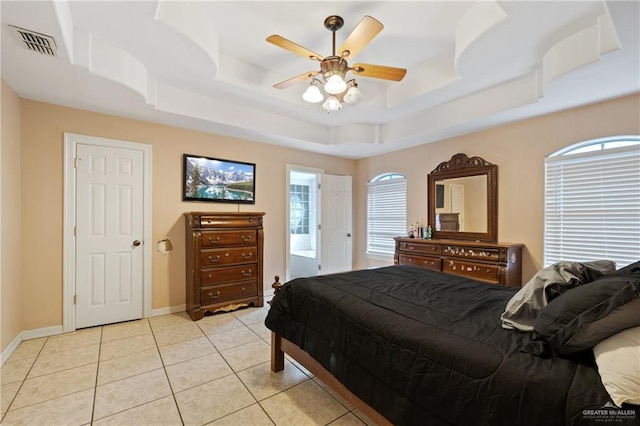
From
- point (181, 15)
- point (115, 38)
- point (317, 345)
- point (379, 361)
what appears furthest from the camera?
point (115, 38)

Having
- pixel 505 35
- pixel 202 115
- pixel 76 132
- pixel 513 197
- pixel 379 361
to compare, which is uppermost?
pixel 505 35

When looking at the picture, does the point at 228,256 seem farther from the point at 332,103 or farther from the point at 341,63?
the point at 341,63

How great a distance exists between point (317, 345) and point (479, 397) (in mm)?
1014

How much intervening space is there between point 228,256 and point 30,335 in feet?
6.77

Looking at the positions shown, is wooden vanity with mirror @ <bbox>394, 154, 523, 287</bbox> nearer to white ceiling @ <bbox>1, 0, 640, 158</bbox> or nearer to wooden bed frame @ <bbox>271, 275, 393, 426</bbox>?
white ceiling @ <bbox>1, 0, 640, 158</bbox>

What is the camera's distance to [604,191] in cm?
292

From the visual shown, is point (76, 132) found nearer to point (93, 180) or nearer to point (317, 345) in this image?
point (93, 180)

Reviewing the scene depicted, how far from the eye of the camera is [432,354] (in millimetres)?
1236

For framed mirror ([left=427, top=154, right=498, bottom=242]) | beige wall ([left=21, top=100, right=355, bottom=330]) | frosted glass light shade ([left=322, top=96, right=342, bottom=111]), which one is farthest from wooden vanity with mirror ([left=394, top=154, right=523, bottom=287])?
frosted glass light shade ([left=322, top=96, right=342, bottom=111])

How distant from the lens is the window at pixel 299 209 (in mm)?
7629

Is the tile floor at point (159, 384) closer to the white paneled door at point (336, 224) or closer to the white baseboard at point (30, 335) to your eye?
the white baseboard at point (30, 335)

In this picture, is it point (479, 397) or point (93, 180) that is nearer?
point (479, 397)

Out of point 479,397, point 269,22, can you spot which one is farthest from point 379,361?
point 269,22

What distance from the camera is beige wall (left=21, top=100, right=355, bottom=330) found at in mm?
2936
